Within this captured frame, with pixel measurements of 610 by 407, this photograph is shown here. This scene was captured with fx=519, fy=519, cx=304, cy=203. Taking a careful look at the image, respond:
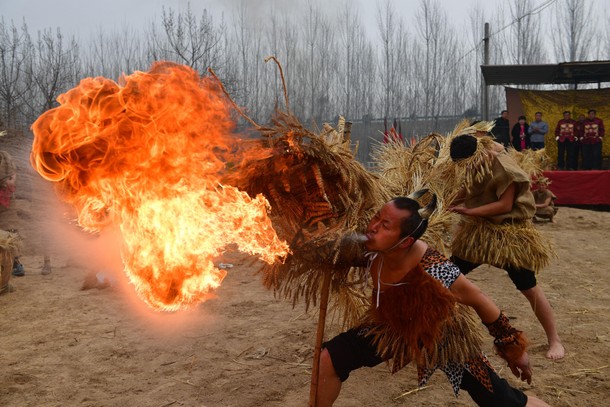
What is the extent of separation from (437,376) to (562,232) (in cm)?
708

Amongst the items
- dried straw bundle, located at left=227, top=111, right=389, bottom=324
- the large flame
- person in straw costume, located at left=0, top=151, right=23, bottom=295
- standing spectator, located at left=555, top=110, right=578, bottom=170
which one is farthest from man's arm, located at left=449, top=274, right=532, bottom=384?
standing spectator, located at left=555, top=110, right=578, bottom=170

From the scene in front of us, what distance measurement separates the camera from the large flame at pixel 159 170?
2350mm

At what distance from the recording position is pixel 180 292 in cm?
273

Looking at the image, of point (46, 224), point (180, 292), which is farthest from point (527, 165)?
point (46, 224)

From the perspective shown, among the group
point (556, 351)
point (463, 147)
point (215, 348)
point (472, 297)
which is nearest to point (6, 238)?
point (215, 348)

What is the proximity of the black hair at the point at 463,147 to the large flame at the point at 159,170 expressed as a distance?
1980mm

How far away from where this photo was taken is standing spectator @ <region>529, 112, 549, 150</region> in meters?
14.6

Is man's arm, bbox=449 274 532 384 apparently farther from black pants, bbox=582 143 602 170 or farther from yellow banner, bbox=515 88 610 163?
yellow banner, bbox=515 88 610 163

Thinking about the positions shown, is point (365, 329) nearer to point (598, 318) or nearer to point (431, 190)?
point (431, 190)

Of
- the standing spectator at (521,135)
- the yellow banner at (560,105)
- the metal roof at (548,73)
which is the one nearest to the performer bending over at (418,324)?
the metal roof at (548,73)

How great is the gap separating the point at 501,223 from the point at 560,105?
43.7ft

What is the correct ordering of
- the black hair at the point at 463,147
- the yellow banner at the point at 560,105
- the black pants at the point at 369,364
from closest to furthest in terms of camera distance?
the black pants at the point at 369,364, the black hair at the point at 463,147, the yellow banner at the point at 560,105

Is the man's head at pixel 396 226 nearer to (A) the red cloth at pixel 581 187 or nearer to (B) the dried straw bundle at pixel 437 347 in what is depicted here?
(B) the dried straw bundle at pixel 437 347

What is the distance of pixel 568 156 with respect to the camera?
48.3ft
